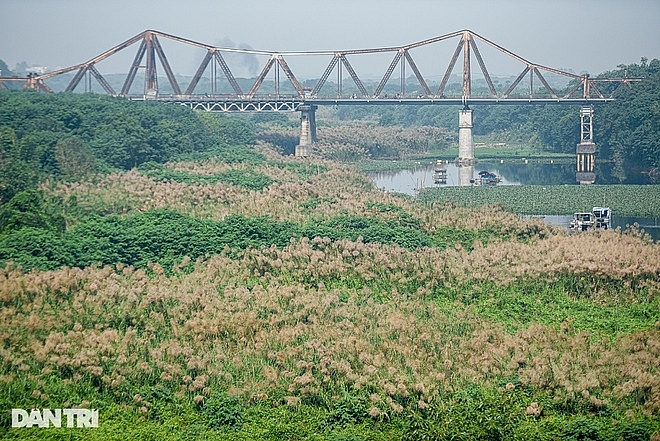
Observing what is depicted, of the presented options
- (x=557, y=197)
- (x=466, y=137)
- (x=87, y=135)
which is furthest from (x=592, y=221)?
(x=466, y=137)

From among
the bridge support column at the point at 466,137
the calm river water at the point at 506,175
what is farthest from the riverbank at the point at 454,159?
the bridge support column at the point at 466,137

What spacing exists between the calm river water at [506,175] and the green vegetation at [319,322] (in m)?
17.0

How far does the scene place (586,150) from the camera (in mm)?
52188

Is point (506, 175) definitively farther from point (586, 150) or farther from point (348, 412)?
point (348, 412)

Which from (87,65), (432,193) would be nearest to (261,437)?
(432,193)

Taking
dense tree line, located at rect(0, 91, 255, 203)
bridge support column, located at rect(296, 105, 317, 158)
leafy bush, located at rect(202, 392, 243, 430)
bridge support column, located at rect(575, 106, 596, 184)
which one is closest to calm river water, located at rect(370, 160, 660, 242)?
bridge support column, located at rect(575, 106, 596, 184)

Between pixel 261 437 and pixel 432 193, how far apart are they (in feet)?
91.4

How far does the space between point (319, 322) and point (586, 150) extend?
126 feet

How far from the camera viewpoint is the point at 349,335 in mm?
16094

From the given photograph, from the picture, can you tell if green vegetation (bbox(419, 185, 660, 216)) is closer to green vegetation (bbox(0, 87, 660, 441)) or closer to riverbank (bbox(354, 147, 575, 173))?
green vegetation (bbox(0, 87, 660, 441))

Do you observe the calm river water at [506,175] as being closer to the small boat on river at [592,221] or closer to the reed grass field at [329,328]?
the small boat on river at [592,221]

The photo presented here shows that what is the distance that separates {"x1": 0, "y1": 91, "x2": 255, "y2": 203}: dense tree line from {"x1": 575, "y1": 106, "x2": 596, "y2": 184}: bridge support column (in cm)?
1835

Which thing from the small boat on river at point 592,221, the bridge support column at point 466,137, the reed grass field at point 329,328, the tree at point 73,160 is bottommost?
the reed grass field at point 329,328

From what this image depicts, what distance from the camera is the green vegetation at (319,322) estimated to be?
535 inches
